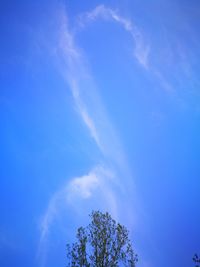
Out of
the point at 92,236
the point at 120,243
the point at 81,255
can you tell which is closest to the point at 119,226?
the point at 120,243

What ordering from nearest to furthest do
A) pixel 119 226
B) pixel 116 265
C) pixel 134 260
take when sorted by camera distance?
pixel 116 265 → pixel 134 260 → pixel 119 226

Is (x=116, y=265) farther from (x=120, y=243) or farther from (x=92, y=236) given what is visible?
(x=92, y=236)

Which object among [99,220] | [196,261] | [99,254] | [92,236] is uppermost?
[99,220]

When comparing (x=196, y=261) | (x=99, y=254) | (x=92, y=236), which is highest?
(x=92, y=236)

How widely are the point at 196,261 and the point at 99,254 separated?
11519 millimetres

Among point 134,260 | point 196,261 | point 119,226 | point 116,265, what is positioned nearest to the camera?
point 196,261

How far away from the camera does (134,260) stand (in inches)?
1059

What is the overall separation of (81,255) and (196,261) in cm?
1403

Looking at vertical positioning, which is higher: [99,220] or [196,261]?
[99,220]

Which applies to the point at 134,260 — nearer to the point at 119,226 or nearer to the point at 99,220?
the point at 119,226

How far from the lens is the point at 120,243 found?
27.2 metres

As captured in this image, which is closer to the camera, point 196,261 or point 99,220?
point 196,261

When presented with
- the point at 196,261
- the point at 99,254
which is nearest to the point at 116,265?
the point at 99,254

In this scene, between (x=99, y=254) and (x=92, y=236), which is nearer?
(x=99, y=254)
